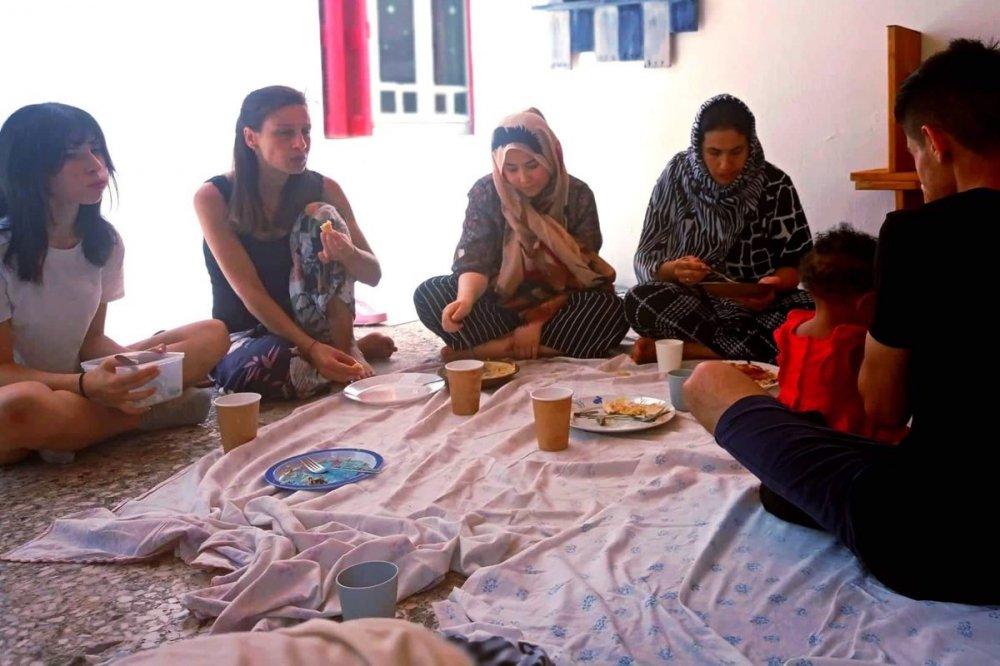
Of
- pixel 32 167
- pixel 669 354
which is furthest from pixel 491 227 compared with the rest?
pixel 32 167

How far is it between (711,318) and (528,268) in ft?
1.99

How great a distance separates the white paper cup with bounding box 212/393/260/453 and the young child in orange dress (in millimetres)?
1171

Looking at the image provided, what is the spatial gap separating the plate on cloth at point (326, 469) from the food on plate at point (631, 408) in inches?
22.5

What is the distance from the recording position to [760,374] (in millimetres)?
2322

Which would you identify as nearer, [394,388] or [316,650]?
[316,650]

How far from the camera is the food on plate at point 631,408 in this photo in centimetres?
216

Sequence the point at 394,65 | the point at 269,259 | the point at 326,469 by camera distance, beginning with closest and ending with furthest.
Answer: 1. the point at 326,469
2. the point at 269,259
3. the point at 394,65

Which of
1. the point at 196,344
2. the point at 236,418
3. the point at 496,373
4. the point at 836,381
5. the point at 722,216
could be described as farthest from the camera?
the point at 722,216

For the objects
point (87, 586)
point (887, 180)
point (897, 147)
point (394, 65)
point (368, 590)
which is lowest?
point (87, 586)

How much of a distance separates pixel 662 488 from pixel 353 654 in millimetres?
1364

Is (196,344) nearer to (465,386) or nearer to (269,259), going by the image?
(269,259)

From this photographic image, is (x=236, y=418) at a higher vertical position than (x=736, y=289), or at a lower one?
lower

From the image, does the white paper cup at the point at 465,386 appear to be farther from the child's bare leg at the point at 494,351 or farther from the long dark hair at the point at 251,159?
the long dark hair at the point at 251,159

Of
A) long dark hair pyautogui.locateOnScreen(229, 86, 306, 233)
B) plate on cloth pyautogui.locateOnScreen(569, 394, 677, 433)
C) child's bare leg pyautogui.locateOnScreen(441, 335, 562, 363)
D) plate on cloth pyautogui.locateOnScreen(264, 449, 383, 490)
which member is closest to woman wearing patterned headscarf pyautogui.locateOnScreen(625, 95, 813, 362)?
child's bare leg pyautogui.locateOnScreen(441, 335, 562, 363)
